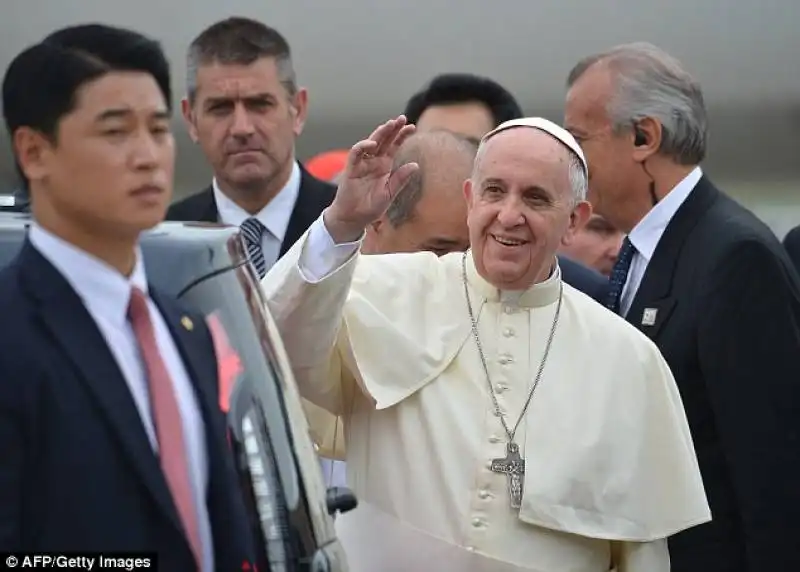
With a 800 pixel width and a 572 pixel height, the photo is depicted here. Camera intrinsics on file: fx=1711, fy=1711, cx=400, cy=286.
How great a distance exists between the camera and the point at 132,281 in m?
1.86

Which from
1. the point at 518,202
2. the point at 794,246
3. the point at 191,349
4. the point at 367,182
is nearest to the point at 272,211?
the point at 518,202

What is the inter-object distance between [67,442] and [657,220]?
2.41m

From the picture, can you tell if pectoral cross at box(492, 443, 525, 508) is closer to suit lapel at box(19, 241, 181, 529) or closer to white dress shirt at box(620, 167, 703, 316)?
white dress shirt at box(620, 167, 703, 316)

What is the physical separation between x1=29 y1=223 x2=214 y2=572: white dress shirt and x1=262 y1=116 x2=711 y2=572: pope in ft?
3.10

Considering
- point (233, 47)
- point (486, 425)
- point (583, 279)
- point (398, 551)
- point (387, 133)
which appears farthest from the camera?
point (583, 279)

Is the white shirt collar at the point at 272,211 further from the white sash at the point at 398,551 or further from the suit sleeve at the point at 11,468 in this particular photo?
the suit sleeve at the point at 11,468

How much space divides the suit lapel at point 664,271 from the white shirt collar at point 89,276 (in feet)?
6.93

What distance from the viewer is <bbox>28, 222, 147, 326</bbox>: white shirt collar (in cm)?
182

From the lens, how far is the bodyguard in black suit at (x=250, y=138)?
4141mm

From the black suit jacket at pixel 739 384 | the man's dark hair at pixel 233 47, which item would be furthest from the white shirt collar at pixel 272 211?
the black suit jacket at pixel 739 384

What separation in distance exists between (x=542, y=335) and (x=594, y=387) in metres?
0.15

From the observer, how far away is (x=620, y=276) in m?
4.09

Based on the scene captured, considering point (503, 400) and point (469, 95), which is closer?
point (503, 400)

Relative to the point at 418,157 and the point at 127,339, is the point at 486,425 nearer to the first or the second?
the point at 418,157
